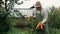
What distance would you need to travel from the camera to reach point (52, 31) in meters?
9.78

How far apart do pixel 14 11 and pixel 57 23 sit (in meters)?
4.50

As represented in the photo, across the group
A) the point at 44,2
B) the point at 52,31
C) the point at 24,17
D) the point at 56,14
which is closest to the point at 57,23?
the point at 56,14

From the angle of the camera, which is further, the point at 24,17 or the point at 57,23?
the point at 57,23

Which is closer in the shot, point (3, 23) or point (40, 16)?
point (3, 23)

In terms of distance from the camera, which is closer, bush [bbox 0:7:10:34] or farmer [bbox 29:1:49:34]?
bush [bbox 0:7:10:34]

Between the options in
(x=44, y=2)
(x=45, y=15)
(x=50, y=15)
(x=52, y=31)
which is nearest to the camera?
(x=45, y=15)

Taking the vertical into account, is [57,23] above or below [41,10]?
below

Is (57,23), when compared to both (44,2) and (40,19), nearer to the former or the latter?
(44,2)

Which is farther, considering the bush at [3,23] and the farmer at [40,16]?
the farmer at [40,16]

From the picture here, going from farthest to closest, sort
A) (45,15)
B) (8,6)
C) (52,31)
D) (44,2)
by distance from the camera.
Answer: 1. (44,2)
2. (52,31)
3. (8,6)
4. (45,15)

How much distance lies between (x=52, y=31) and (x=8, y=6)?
2937 millimetres

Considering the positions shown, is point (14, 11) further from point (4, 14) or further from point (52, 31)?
point (52, 31)

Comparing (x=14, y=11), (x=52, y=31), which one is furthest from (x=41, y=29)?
(x=52, y=31)

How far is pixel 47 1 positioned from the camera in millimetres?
14859
